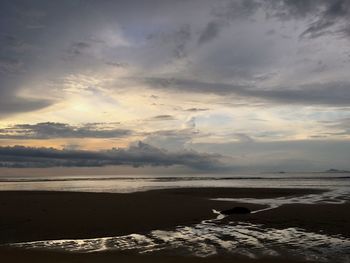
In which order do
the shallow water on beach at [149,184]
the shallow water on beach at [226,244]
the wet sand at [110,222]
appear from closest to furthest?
1. the wet sand at [110,222]
2. the shallow water on beach at [226,244]
3. the shallow water on beach at [149,184]

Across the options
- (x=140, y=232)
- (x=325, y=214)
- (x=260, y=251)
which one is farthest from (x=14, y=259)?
(x=325, y=214)

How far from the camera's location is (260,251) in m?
12.2

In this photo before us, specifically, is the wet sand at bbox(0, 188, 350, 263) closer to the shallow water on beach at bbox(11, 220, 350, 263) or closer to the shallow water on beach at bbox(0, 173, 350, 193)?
the shallow water on beach at bbox(11, 220, 350, 263)

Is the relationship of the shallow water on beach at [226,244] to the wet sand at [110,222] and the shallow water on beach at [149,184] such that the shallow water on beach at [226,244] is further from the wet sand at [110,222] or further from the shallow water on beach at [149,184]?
the shallow water on beach at [149,184]

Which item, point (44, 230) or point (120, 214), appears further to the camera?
point (120, 214)

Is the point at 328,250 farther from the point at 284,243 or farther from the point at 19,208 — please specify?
the point at 19,208

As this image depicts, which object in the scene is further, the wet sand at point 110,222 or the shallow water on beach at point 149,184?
the shallow water on beach at point 149,184

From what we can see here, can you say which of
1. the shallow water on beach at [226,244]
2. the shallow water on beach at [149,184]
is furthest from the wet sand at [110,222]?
the shallow water on beach at [149,184]

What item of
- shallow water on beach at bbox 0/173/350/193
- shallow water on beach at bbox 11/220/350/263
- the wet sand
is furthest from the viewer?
shallow water on beach at bbox 0/173/350/193

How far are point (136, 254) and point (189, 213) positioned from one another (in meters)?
10.8

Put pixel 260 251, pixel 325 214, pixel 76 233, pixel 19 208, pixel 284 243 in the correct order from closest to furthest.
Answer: pixel 260 251 < pixel 284 243 < pixel 76 233 < pixel 325 214 < pixel 19 208

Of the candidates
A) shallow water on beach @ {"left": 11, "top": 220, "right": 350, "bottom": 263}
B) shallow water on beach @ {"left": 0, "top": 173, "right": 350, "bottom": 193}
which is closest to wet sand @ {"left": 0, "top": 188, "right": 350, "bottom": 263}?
shallow water on beach @ {"left": 11, "top": 220, "right": 350, "bottom": 263}

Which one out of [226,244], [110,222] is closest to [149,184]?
[110,222]

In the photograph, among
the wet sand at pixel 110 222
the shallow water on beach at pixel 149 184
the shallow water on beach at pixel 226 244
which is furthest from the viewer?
the shallow water on beach at pixel 149 184
